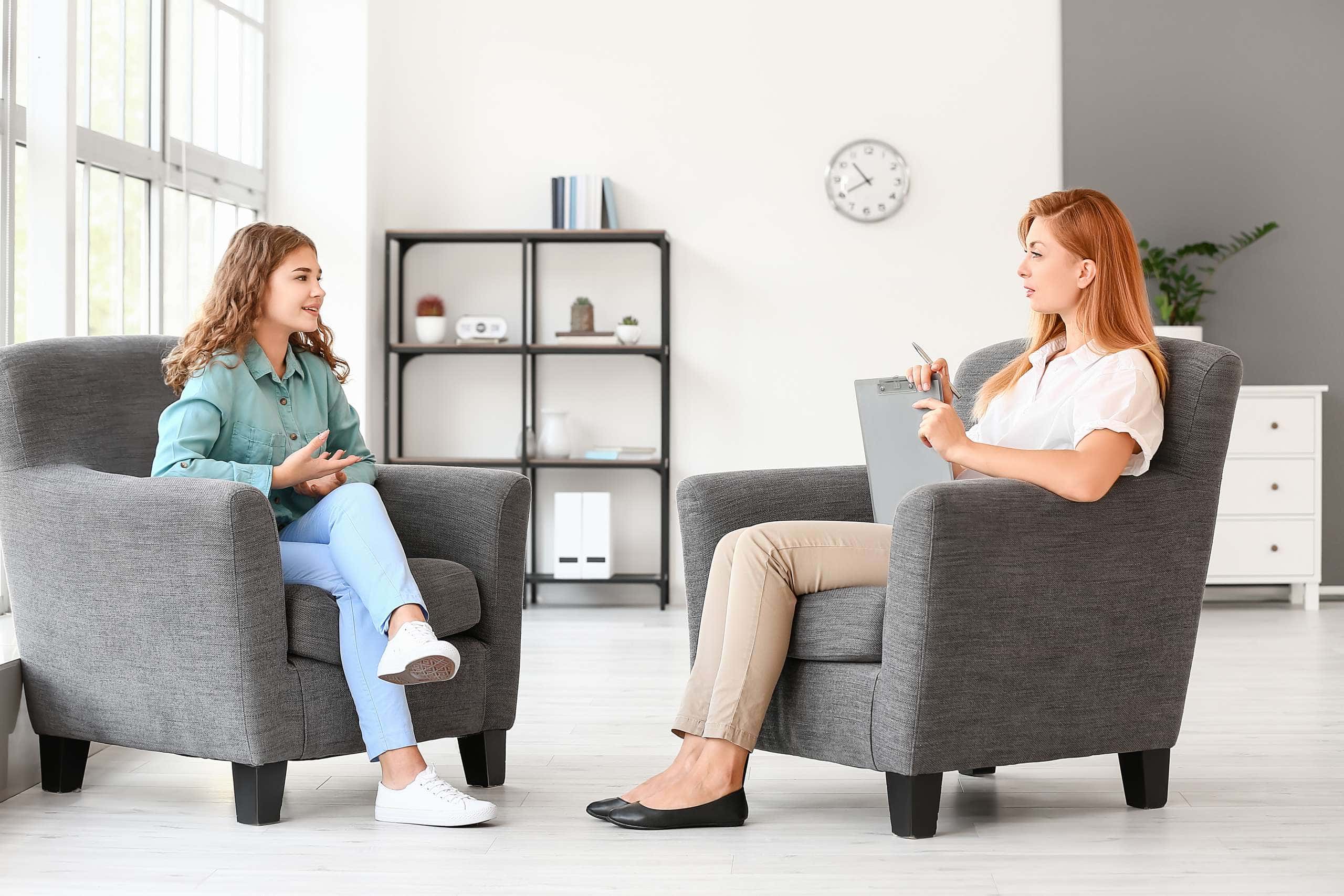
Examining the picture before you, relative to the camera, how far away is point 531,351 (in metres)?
4.86

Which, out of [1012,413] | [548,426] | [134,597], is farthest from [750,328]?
[134,597]

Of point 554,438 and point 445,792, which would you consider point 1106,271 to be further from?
point 554,438

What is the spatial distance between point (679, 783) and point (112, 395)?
1.29 metres

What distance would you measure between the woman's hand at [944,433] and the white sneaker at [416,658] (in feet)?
2.76

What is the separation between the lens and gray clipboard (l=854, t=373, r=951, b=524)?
7.45 feet

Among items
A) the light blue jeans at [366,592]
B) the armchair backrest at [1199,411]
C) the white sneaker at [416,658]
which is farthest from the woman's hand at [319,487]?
the armchair backrest at [1199,411]

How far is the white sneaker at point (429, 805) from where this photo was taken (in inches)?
82.5

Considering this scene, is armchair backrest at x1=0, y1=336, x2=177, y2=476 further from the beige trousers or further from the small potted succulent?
the small potted succulent

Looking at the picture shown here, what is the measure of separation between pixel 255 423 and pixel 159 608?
15.7 inches

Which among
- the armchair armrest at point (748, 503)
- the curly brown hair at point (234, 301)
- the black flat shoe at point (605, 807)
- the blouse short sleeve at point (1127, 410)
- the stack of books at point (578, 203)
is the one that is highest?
the stack of books at point (578, 203)

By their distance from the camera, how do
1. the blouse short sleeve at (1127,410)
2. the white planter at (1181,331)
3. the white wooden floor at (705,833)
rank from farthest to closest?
the white planter at (1181,331) < the blouse short sleeve at (1127,410) < the white wooden floor at (705,833)

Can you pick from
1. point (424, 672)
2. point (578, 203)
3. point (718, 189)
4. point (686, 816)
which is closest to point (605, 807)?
point (686, 816)

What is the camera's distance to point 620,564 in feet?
16.8

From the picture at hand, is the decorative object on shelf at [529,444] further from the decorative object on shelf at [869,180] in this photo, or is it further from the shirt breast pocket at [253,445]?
the shirt breast pocket at [253,445]
